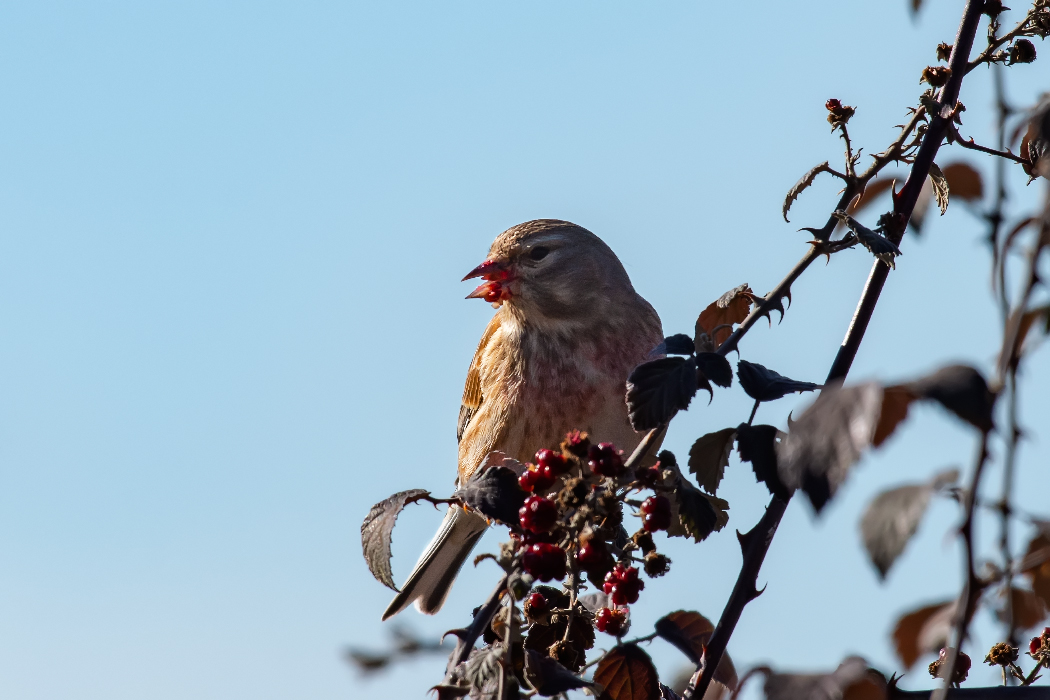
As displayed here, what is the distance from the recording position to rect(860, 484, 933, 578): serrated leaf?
134 cm

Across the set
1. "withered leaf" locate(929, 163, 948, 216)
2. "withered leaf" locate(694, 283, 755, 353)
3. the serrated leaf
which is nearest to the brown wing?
"withered leaf" locate(694, 283, 755, 353)

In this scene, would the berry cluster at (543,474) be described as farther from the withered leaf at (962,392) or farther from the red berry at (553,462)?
the withered leaf at (962,392)

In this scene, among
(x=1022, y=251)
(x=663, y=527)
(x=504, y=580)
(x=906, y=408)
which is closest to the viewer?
(x=1022, y=251)

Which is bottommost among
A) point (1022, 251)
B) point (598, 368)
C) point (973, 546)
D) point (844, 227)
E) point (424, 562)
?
point (973, 546)

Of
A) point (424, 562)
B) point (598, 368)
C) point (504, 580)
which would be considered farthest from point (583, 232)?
point (504, 580)

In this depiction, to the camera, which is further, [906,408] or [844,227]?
[844,227]

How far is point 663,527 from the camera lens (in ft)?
7.45

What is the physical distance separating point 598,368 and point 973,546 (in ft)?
13.1

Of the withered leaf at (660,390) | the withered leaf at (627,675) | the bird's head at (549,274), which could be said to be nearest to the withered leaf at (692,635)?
the withered leaf at (627,675)

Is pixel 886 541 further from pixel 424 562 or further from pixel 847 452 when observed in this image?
pixel 424 562

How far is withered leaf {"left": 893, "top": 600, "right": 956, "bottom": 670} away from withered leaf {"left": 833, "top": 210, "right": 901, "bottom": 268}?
2.53 feet

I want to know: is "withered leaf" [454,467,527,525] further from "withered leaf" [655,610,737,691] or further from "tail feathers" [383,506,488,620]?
"tail feathers" [383,506,488,620]

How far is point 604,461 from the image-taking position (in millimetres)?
2141

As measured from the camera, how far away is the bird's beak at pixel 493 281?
5.66m
